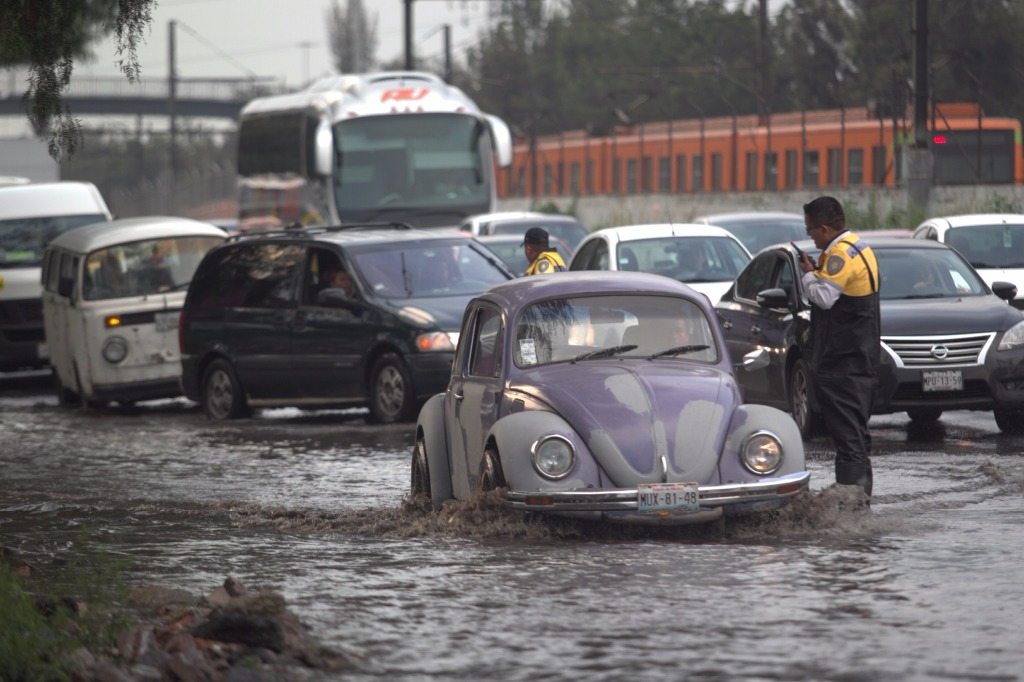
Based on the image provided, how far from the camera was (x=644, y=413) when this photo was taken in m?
9.72

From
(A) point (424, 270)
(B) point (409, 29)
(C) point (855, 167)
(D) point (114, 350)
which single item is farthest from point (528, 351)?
(B) point (409, 29)

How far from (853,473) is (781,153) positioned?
3349cm

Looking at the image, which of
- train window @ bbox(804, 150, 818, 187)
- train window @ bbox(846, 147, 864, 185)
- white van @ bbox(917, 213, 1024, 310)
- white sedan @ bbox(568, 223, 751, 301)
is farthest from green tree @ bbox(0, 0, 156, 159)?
train window @ bbox(804, 150, 818, 187)

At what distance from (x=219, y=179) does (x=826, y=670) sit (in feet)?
232

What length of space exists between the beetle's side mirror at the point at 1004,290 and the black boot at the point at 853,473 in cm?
527

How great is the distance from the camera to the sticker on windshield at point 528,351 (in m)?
10.5

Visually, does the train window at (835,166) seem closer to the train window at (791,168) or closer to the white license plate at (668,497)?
the train window at (791,168)

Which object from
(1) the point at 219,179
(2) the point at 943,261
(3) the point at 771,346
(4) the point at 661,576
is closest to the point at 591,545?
(4) the point at 661,576

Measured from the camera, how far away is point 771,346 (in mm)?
15633

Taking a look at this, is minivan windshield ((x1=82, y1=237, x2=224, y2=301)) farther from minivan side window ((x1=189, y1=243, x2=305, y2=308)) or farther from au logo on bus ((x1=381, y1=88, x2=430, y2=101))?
au logo on bus ((x1=381, y1=88, x2=430, y2=101))

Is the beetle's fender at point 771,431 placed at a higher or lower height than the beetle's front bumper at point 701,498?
higher

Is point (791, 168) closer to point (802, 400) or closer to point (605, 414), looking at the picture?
point (802, 400)

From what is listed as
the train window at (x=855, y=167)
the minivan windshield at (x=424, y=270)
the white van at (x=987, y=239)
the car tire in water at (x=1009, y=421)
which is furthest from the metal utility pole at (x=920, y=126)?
the car tire in water at (x=1009, y=421)

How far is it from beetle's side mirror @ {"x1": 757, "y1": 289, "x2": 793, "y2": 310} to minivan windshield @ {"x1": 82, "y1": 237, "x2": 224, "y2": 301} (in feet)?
27.7
